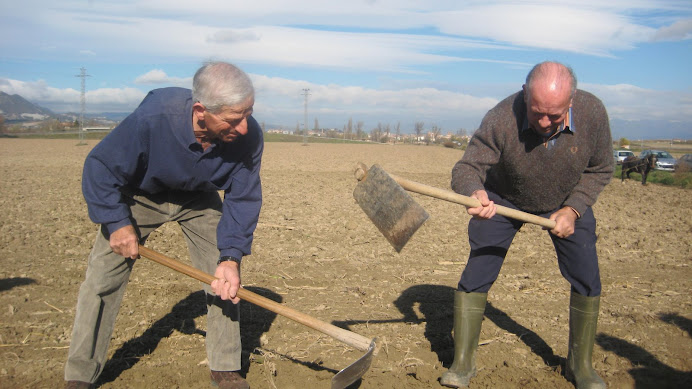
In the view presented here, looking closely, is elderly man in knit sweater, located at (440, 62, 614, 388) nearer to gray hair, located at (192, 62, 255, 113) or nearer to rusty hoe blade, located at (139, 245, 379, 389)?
rusty hoe blade, located at (139, 245, 379, 389)

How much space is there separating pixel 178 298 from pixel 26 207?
5737 millimetres

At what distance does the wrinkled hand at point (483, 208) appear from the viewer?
3.40 metres

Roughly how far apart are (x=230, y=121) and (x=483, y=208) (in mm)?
1568

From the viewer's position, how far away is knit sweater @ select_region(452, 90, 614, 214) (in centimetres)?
343

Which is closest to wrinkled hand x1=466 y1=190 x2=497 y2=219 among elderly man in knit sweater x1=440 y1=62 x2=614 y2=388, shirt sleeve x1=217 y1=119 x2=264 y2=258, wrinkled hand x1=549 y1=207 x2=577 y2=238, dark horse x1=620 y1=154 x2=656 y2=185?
elderly man in knit sweater x1=440 y1=62 x2=614 y2=388

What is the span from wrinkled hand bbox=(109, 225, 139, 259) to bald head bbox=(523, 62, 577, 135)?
2.36 meters

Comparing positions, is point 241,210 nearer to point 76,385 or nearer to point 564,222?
point 76,385

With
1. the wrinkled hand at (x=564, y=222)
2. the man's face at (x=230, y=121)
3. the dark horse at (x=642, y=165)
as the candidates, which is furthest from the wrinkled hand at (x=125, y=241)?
the dark horse at (x=642, y=165)

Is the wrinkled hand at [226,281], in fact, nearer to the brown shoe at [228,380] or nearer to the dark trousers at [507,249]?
the brown shoe at [228,380]

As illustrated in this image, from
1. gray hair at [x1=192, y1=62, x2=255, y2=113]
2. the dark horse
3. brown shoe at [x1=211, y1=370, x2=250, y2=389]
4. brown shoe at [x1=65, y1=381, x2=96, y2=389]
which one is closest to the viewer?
gray hair at [x1=192, y1=62, x2=255, y2=113]

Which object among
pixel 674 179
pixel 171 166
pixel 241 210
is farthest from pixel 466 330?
pixel 674 179

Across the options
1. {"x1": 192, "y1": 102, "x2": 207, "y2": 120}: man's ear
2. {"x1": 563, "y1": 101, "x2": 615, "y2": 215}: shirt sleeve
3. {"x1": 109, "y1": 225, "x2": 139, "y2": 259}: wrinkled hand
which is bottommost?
{"x1": 109, "y1": 225, "x2": 139, "y2": 259}: wrinkled hand

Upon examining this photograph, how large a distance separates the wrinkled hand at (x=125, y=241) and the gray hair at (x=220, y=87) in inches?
33.1

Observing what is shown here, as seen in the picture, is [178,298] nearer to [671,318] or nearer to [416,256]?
[416,256]
